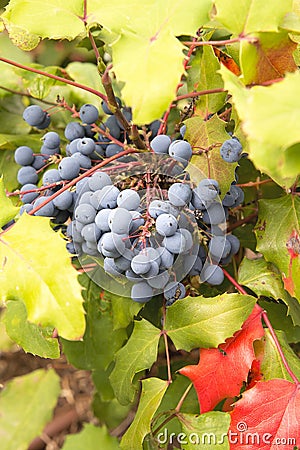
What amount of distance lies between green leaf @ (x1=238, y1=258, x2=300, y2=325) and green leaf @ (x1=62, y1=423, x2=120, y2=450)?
66 centimetres

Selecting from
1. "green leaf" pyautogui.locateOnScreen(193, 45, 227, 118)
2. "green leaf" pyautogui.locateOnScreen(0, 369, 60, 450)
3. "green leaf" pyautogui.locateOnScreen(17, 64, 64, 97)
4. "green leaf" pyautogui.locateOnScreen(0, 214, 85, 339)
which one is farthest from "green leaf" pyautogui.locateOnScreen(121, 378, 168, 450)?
"green leaf" pyautogui.locateOnScreen(0, 369, 60, 450)

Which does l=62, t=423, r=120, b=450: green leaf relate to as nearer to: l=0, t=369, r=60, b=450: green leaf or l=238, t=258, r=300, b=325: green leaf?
l=0, t=369, r=60, b=450: green leaf

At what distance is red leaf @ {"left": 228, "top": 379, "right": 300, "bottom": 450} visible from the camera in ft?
2.10

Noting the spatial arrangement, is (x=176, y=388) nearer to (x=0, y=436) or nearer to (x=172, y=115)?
(x=172, y=115)

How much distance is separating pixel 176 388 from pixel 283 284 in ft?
1.13

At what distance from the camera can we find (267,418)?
65cm

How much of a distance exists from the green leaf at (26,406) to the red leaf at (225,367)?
836mm

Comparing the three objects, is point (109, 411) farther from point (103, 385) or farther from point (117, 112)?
point (117, 112)

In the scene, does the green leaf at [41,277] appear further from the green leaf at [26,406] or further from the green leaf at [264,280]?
the green leaf at [26,406]

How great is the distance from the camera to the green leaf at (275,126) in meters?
0.40

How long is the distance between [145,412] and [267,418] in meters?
0.16

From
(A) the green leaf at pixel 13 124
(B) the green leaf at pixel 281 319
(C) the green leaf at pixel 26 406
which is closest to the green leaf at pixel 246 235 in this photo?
(B) the green leaf at pixel 281 319

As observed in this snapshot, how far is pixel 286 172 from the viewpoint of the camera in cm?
43

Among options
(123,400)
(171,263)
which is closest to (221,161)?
(171,263)
